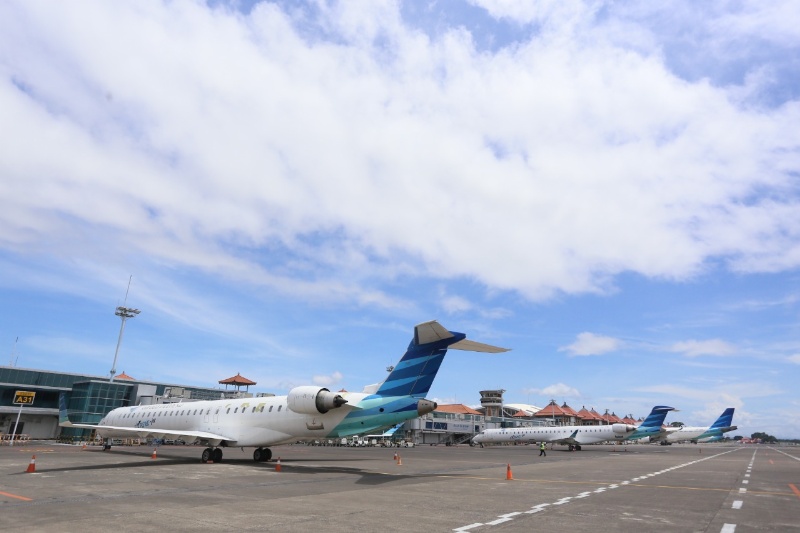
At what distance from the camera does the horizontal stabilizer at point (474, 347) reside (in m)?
18.8

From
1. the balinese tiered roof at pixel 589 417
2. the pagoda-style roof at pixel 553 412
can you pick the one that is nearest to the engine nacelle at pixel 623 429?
the pagoda-style roof at pixel 553 412

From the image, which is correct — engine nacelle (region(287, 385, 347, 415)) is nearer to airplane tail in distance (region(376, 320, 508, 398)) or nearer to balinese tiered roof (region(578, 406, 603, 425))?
airplane tail in distance (region(376, 320, 508, 398))

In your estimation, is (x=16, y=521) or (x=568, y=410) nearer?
→ (x=16, y=521)

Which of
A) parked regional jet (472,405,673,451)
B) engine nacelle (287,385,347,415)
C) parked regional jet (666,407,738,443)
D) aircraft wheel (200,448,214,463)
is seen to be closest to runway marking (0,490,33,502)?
engine nacelle (287,385,347,415)

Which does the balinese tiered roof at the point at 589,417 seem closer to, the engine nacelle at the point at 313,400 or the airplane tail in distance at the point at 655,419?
the airplane tail in distance at the point at 655,419

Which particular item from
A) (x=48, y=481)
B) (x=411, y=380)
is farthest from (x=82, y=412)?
(x=411, y=380)

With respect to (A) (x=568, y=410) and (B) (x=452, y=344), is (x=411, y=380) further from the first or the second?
(A) (x=568, y=410)

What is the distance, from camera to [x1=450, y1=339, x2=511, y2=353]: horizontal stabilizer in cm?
1877

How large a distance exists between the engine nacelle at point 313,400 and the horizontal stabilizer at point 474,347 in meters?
5.66

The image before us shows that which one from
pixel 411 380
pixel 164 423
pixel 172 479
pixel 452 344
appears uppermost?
pixel 452 344

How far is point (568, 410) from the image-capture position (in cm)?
15975

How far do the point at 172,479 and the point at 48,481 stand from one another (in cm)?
381

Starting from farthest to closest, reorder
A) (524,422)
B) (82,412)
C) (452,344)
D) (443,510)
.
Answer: (524,422)
(82,412)
(452,344)
(443,510)

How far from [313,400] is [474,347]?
7.77 m
